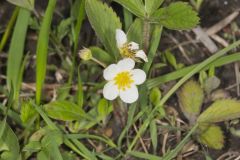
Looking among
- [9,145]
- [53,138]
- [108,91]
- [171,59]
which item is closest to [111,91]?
[108,91]

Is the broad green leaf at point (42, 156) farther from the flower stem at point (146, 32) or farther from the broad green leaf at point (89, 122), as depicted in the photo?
the flower stem at point (146, 32)

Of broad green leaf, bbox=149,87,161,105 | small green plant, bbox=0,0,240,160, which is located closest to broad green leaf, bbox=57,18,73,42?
small green plant, bbox=0,0,240,160

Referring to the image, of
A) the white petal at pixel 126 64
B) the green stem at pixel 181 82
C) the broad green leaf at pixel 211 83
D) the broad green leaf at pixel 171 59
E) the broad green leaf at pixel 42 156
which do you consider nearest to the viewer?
the white petal at pixel 126 64

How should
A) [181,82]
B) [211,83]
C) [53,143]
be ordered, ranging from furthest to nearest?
[211,83] → [181,82] → [53,143]

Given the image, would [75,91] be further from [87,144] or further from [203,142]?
[203,142]

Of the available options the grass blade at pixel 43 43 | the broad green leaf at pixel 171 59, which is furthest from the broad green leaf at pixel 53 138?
the broad green leaf at pixel 171 59

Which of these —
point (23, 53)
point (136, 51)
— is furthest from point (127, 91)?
point (23, 53)

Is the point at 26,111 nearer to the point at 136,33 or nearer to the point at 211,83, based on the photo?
the point at 136,33
